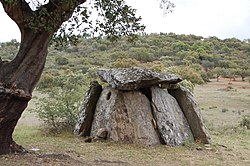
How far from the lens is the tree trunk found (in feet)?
29.6

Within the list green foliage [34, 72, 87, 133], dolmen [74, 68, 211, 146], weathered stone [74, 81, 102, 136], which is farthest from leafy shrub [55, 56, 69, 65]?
dolmen [74, 68, 211, 146]

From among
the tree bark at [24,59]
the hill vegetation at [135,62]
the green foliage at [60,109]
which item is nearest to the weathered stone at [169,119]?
the green foliage at [60,109]

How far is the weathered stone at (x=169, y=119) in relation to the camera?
42.0 feet

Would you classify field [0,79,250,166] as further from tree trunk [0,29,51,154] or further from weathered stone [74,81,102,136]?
tree trunk [0,29,51,154]

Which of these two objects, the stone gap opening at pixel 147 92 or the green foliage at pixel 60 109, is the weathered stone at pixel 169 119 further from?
the green foliage at pixel 60 109

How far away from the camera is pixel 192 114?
13672 millimetres

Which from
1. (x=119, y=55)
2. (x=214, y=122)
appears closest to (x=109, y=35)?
(x=214, y=122)

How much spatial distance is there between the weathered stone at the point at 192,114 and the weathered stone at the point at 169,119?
161mm

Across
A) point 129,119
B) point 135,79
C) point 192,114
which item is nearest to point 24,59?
point 135,79

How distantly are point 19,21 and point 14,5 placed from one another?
593 mm

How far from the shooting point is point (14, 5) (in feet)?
28.1

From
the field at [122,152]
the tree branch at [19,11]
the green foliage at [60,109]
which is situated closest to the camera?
the tree branch at [19,11]

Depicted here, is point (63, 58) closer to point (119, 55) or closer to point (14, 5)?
point (119, 55)

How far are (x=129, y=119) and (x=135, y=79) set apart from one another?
122 centimetres
